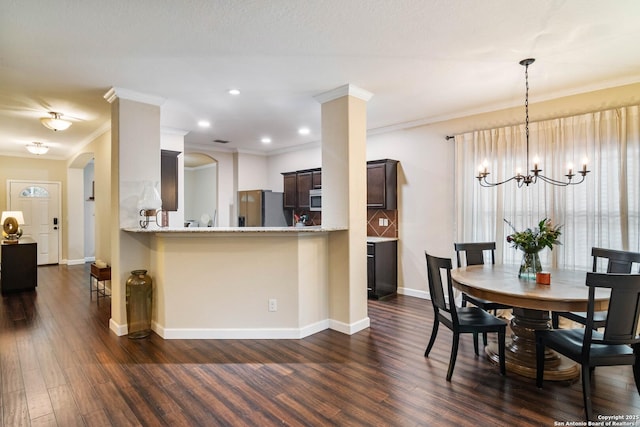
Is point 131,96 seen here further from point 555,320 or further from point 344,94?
point 555,320

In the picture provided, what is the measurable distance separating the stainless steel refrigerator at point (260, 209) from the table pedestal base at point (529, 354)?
4738 mm

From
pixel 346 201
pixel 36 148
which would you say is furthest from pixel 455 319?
pixel 36 148

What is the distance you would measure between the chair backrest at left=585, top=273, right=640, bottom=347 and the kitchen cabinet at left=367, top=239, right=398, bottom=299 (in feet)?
9.94

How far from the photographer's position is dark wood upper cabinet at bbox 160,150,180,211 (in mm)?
5059

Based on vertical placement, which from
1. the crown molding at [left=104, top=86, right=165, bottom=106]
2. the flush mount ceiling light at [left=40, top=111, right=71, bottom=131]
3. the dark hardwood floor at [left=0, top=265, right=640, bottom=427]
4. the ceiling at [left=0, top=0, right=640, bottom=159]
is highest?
the ceiling at [left=0, top=0, right=640, bottom=159]

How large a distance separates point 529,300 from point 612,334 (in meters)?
0.48

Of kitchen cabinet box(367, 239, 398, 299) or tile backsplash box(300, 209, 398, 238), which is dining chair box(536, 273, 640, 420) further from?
tile backsplash box(300, 209, 398, 238)

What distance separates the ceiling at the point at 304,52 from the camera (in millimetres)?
2348

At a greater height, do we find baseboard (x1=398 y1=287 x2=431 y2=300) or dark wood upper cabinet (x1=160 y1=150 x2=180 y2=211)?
dark wood upper cabinet (x1=160 y1=150 x2=180 y2=211)

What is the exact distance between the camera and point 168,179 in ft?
16.9

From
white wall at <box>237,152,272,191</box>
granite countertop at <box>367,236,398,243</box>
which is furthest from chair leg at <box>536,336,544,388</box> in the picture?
white wall at <box>237,152,272,191</box>

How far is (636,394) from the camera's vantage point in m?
2.50

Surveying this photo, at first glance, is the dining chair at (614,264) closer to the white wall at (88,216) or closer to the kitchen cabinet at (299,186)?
the kitchen cabinet at (299,186)

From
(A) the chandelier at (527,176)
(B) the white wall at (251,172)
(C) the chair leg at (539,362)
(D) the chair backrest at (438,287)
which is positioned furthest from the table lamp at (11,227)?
(C) the chair leg at (539,362)
